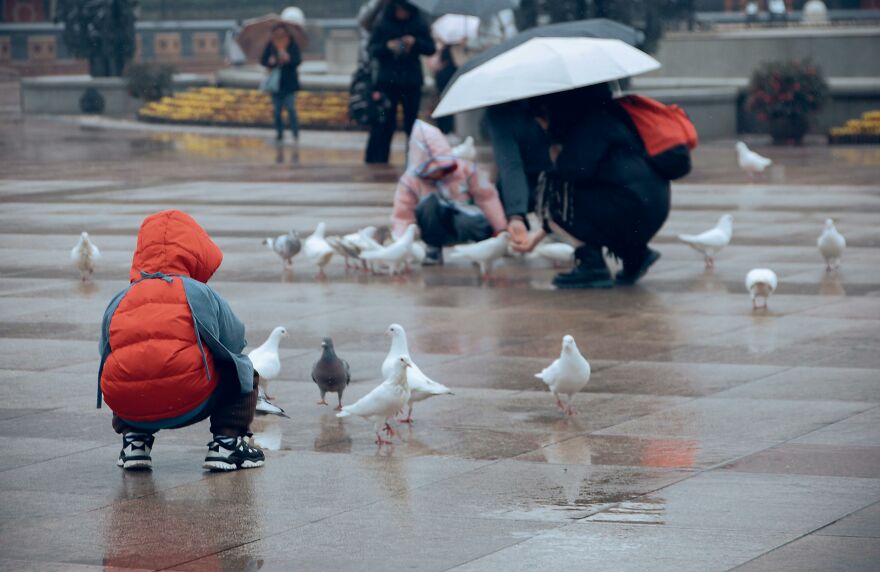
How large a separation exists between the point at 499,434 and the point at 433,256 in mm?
6032

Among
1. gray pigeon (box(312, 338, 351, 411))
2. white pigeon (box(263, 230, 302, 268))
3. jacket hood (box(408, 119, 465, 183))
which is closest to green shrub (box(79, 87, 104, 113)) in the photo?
jacket hood (box(408, 119, 465, 183))

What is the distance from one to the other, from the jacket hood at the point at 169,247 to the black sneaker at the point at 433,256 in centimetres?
653

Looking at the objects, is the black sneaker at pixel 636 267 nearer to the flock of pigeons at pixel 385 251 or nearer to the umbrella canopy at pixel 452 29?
the flock of pigeons at pixel 385 251

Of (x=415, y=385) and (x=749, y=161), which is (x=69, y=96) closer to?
(x=749, y=161)

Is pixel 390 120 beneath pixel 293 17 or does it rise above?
beneath

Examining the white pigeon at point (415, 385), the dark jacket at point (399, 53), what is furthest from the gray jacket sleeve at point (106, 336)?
the dark jacket at point (399, 53)

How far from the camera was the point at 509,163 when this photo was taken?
11719mm

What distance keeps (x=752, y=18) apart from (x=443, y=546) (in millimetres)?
44175

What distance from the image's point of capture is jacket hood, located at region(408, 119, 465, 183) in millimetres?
13016

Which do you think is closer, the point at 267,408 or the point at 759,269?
the point at 267,408

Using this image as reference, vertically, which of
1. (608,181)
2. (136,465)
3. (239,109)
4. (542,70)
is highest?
(542,70)

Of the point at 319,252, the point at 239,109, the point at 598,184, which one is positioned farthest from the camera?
the point at 239,109

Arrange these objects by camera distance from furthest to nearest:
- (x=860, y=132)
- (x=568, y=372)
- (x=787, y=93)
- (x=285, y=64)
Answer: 1. (x=285, y=64)
2. (x=787, y=93)
3. (x=860, y=132)
4. (x=568, y=372)

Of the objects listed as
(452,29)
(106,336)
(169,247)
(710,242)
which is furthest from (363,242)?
(452,29)
